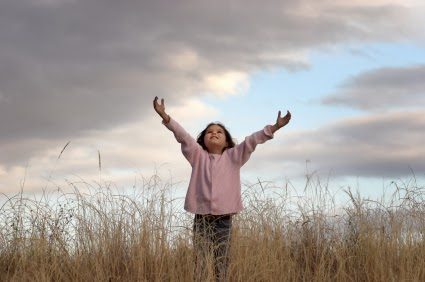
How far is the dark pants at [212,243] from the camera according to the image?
21.8ft

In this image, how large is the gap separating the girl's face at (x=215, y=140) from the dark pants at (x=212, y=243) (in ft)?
2.51

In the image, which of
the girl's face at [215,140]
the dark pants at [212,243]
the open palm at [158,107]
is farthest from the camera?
the girl's face at [215,140]

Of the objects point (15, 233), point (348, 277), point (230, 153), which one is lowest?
point (348, 277)

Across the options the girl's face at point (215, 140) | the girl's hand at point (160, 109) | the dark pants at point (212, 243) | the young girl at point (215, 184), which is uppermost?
the girl's hand at point (160, 109)

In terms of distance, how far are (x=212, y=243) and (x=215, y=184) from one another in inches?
26.9

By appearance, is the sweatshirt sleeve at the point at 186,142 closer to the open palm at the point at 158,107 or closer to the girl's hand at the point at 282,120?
the open palm at the point at 158,107

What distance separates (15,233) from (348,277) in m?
3.86

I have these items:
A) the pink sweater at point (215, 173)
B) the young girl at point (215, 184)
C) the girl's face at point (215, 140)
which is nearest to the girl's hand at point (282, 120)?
the young girl at point (215, 184)

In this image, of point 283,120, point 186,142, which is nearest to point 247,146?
point 283,120

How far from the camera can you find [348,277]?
24.6 ft

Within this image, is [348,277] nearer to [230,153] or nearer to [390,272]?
[390,272]

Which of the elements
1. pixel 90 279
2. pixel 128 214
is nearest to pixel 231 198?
pixel 128 214

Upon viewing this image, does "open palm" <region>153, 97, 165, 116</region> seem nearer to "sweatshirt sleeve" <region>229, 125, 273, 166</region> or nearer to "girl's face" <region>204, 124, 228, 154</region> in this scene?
"girl's face" <region>204, 124, 228, 154</region>

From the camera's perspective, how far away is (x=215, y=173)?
7.02 meters
